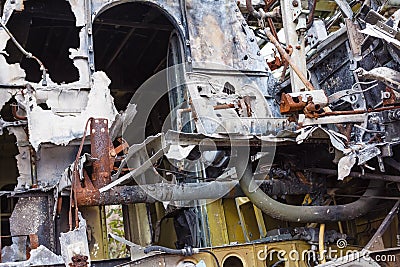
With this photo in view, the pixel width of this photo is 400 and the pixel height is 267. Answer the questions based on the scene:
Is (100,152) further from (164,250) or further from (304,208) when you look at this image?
(304,208)

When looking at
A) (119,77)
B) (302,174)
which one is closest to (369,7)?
(302,174)

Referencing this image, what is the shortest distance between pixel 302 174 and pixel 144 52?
5.05 meters

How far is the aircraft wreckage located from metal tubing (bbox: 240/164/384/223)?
2 cm

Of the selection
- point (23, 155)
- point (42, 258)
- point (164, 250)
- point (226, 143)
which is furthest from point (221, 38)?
point (42, 258)

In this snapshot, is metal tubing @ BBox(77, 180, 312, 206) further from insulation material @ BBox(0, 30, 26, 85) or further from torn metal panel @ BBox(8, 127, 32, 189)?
insulation material @ BBox(0, 30, 26, 85)

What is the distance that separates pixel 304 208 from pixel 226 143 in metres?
1.25

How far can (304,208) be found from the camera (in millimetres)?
6355

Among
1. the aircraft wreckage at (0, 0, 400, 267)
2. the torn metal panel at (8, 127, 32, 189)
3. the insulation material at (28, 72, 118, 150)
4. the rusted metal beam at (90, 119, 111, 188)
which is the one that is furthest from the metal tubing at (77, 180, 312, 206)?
the torn metal panel at (8, 127, 32, 189)

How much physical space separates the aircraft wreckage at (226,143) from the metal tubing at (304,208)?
16 mm

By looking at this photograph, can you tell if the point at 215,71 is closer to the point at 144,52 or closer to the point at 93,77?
the point at 93,77

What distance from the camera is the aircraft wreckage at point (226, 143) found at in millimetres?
5559

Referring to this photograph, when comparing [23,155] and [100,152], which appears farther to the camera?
[23,155]

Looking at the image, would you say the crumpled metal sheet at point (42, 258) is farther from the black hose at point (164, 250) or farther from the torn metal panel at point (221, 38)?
the torn metal panel at point (221, 38)

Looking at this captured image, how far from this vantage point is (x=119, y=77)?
1109cm
